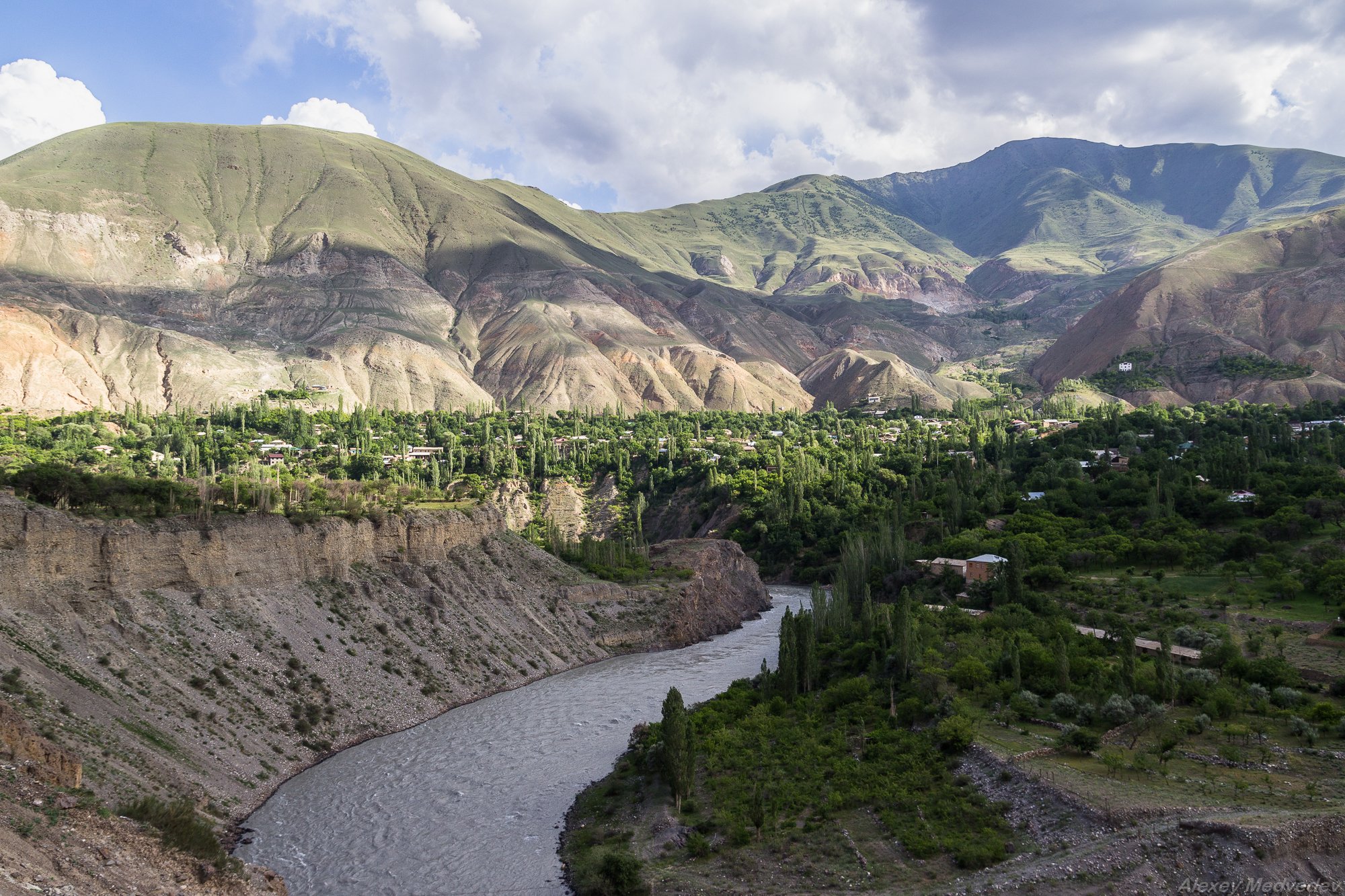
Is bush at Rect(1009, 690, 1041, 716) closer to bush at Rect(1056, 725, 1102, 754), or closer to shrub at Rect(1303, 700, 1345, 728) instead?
bush at Rect(1056, 725, 1102, 754)

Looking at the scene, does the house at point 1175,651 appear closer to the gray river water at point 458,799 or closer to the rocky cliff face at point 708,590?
the gray river water at point 458,799

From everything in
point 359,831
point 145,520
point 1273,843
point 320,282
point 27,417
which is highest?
point 320,282

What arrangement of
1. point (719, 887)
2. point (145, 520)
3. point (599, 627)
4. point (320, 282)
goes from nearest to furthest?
point (719, 887) → point (145, 520) → point (599, 627) → point (320, 282)

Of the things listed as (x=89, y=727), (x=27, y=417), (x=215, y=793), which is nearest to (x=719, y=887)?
(x=215, y=793)

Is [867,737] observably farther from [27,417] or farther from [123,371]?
[123,371]

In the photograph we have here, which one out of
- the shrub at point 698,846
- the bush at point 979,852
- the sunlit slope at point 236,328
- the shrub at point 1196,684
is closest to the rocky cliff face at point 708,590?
the shrub at point 1196,684

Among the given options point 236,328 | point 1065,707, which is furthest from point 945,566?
point 236,328

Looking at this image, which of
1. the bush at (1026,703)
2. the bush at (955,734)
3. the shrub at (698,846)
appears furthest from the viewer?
the bush at (1026,703)

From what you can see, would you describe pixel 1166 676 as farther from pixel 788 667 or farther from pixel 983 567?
pixel 983 567
